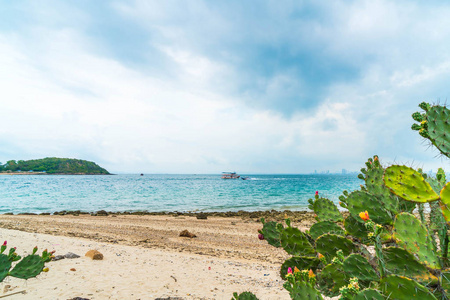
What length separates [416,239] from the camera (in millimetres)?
1821

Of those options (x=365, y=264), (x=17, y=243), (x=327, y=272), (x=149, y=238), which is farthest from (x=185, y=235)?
(x=365, y=264)

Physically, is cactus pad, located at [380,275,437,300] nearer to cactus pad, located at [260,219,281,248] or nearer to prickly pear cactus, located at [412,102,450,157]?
prickly pear cactus, located at [412,102,450,157]

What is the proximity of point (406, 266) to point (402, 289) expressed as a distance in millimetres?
370

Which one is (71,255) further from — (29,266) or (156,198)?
(156,198)

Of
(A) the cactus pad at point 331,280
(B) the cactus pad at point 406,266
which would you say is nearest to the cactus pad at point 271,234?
(A) the cactus pad at point 331,280

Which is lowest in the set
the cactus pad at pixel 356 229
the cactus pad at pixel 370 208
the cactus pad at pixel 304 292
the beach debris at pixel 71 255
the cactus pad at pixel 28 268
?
the beach debris at pixel 71 255

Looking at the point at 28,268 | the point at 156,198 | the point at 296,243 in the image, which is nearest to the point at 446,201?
the point at 296,243

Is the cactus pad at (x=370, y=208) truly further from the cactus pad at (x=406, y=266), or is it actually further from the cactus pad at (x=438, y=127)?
the cactus pad at (x=438, y=127)

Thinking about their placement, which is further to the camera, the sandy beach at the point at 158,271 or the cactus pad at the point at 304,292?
the sandy beach at the point at 158,271

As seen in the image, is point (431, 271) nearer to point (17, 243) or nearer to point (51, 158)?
point (17, 243)

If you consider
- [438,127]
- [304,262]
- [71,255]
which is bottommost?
[71,255]

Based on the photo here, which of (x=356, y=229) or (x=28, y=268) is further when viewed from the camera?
(x=28, y=268)

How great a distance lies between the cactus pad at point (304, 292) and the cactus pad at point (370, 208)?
1.28 metres

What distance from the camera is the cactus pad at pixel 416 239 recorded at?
5.72 ft
